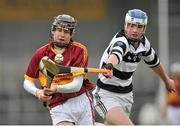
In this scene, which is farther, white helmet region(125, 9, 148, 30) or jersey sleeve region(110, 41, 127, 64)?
white helmet region(125, 9, 148, 30)

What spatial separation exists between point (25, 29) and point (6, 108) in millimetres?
4729

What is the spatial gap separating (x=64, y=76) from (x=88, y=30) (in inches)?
605

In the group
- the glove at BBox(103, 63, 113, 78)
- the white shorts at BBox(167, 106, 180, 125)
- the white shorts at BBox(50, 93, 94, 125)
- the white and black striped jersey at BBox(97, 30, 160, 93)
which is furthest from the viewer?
the white shorts at BBox(167, 106, 180, 125)

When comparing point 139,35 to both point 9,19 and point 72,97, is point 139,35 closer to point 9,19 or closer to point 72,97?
point 72,97

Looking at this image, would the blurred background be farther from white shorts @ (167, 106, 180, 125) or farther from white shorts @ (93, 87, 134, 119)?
white shorts @ (93, 87, 134, 119)

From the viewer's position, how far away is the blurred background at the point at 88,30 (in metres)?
21.9

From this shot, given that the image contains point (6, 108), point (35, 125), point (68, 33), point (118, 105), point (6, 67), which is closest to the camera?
point (68, 33)

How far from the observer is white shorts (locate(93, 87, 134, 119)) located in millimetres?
10406

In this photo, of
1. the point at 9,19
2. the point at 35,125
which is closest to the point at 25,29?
the point at 9,19

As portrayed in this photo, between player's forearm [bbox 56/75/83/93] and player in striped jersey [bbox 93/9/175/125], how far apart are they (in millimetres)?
407

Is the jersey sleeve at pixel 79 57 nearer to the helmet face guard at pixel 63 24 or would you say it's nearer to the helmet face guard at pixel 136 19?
the helmet face guard at pixel 63 24

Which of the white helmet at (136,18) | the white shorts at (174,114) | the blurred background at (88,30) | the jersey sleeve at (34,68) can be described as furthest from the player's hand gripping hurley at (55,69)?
the blurred background at (88,30)

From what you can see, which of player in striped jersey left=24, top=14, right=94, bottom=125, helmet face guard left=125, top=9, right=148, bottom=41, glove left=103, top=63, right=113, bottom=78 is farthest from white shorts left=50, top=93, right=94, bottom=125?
helmet face guard left=125, top=9, right=148, bottom=41

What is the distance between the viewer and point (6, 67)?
924 inches
